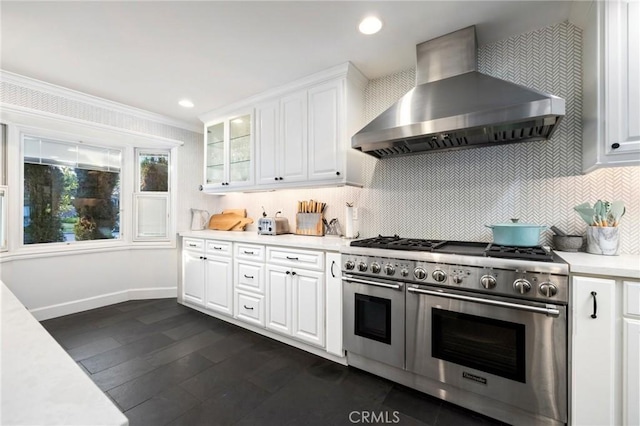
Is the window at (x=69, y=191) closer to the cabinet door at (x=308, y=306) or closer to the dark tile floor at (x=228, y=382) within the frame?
the dark tile floor at (x=228, y=382)

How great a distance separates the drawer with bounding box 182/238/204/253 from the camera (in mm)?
3412

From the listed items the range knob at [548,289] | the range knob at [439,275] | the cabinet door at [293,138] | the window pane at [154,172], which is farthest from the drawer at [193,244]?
the range knob at [548,289]

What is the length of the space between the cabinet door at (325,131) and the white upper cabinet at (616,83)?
173 centimetres

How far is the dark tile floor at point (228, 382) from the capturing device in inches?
68.3

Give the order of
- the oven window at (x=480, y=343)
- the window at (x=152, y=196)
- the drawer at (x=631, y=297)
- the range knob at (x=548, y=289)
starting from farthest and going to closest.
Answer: the window at (x=152, y=196)
the oven window at (x=480, y=343)
the range knob at (x=548, y=289)
the drawer at (x=631, y=297)

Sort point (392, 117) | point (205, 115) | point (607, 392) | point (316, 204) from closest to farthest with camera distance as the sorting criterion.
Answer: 1. point (607, 392)
2. point (392, 117)
3. point (316, 204)
4. point (205, 115)

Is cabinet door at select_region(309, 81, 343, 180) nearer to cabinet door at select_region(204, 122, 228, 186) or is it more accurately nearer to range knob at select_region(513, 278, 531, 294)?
cabinet door at select_region(204, 122, 228, 186)

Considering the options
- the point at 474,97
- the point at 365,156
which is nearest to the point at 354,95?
the point at 365,156

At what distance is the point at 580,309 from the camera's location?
4.89ft

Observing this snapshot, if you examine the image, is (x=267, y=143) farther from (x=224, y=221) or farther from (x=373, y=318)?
(x=373, y=318)

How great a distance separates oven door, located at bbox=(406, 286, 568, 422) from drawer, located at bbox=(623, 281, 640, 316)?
0.25 m

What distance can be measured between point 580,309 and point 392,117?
161 centimetres

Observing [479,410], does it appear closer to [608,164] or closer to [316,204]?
[608,164]

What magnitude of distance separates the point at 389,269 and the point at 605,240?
133 cm
